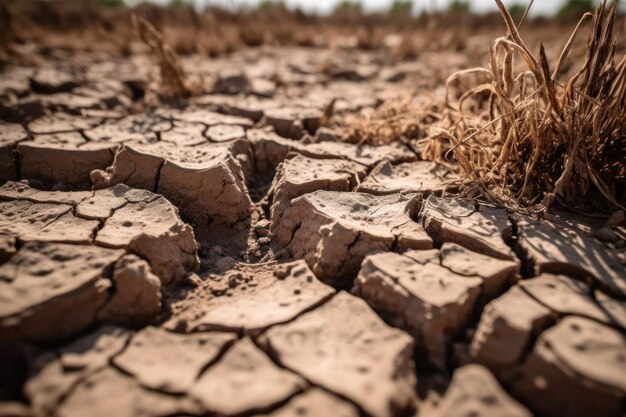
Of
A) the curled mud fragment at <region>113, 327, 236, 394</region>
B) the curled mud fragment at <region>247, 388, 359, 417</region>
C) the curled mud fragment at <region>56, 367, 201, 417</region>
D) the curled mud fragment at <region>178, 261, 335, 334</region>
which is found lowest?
the curled mud fragment at <region>56, 367, 201, 417</region>

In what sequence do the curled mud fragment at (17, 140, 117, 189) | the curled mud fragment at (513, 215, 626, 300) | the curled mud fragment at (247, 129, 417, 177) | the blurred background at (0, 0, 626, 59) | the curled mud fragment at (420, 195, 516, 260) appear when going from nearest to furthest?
the curled mud fragment at (513, 215, 626, 300)
the curled mud fragment at (420, 195, 516, 260)
the curled mud fragment at (17, 140, 117, 189)
the curled mud fragment at (247, 129, 417, 177)
the blurred background at (0, 0, 626, 59)

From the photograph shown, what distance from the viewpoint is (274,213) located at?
1719mm

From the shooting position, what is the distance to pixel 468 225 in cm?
143

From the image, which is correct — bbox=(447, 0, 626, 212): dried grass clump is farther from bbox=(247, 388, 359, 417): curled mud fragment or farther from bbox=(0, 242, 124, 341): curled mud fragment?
bbox=(0, 242, 124, 341): curled mud fragment

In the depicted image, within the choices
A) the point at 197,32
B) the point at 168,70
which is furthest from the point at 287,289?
the point at 197,32

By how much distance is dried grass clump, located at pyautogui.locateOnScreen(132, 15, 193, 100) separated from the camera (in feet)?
9.41

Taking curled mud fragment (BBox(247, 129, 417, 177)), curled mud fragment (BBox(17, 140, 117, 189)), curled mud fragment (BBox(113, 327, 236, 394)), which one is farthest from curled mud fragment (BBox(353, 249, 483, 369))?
Result: curled mud fragment (BBox(17, 140, 117, 189))

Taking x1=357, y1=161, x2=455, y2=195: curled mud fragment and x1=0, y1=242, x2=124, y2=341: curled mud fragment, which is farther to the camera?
x1=357, y1=161, x2=455, y2=195: curled mud fragment

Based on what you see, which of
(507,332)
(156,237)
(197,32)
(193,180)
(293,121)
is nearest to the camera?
(507,332)

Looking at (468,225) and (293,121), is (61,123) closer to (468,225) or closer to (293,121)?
(293,121)

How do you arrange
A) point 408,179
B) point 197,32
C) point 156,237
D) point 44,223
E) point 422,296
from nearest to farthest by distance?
point 422,296 < point 156,237 < point 44,223 < point 408,179 < point 197,32

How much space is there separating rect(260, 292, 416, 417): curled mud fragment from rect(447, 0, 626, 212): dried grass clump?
34.1 inches

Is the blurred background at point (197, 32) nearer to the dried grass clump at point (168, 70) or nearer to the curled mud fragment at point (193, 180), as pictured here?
the dried grass clump at point (168, 70)

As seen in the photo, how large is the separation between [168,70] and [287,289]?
2.52m
